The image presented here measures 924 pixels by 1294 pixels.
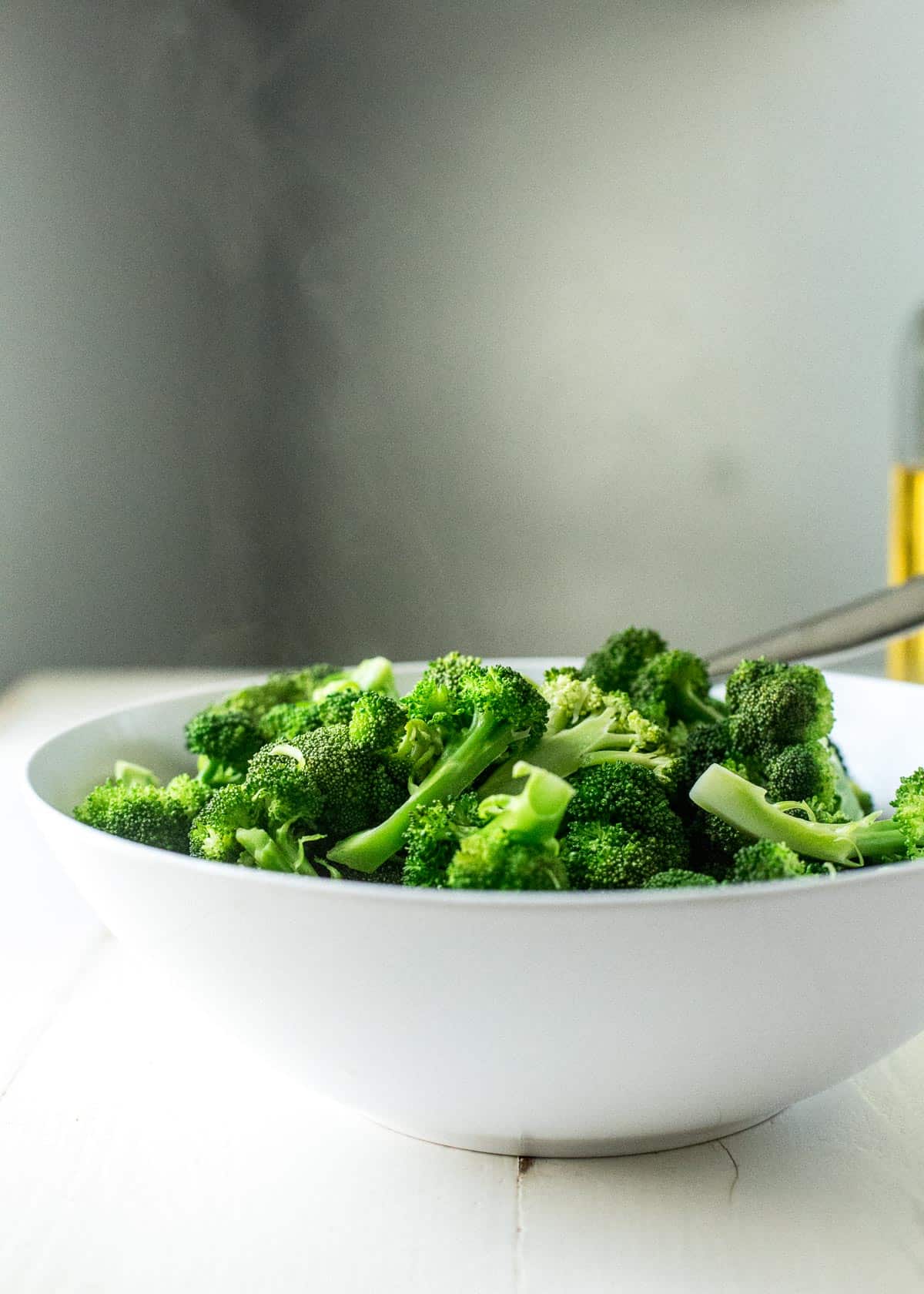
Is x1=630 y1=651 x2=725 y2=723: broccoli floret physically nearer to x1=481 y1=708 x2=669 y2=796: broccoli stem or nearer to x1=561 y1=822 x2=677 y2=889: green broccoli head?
x1=481 y1=708 x2=669 y2=796: broccoli stem

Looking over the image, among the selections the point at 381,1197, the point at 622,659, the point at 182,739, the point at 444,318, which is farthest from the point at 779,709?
the point at 444,318

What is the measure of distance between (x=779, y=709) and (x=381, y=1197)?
1.37ft

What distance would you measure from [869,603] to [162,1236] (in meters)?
0.74

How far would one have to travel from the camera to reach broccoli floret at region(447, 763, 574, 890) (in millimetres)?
597

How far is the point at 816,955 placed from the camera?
539 millimetres

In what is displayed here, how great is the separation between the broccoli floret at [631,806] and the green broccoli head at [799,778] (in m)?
0.10

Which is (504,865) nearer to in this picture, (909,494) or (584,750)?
(584,750)

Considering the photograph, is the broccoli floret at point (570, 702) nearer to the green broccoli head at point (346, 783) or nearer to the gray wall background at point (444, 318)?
the green broccoli head at point (346, 783)

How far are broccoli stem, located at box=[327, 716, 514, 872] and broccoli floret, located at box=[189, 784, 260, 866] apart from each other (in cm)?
5

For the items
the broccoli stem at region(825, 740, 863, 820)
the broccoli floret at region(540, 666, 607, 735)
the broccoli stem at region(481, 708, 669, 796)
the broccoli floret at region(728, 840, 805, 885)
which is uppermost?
the broccoli floret at region(540, 666, 607, 735)

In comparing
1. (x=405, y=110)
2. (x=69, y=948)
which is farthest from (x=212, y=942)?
(x=405, y=110)

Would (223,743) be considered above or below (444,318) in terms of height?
below

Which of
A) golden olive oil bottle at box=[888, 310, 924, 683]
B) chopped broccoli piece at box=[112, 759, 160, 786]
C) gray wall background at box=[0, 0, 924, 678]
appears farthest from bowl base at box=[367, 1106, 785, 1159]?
gray wall background at box=[0, 0, 924, 678]

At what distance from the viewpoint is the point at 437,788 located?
29.0 inches
